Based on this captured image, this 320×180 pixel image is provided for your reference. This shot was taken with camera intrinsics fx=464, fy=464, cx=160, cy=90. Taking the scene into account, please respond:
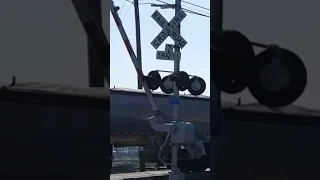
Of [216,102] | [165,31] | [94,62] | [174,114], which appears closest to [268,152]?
[216,102]

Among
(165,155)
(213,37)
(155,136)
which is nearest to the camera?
(213,37)

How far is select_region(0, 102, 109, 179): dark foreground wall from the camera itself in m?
2.27

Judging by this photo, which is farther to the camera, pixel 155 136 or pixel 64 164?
pixel 155 136

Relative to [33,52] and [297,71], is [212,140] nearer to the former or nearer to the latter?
[297,71]

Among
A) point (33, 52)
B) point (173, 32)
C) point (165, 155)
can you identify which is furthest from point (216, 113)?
point (165, 155)

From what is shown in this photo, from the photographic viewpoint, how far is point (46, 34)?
7.56 ft

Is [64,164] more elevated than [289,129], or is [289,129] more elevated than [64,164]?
[289,129]

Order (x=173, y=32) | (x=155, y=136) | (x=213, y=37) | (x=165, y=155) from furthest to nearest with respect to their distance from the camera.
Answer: (x=155, y=136), (x=165, y=155), (x=173, y=32), (x=213, y=37)

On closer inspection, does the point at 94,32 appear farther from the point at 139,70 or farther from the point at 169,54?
the point at 169,54

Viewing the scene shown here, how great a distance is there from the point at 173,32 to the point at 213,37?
298 cm

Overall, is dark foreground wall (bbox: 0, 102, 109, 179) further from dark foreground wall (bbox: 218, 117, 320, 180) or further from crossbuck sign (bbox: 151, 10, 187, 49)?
crossbuck sign (bbox: 151, 10, 187, 49)

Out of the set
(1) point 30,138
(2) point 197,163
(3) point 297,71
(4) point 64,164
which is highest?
(3) point 297,71

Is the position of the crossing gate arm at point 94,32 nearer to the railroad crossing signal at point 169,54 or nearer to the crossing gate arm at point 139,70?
the crossing gate arm at point 139,70

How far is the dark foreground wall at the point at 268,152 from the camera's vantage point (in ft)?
7.85
